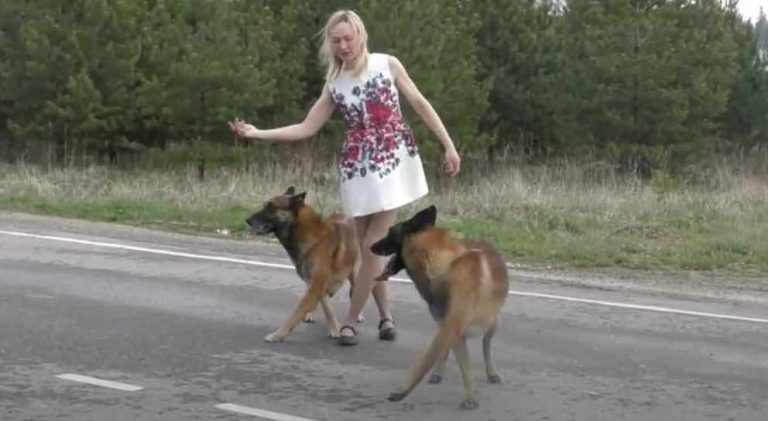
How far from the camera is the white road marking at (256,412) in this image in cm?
600

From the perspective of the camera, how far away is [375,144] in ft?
24.5

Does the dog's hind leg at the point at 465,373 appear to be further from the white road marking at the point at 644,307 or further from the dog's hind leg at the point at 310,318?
the white road marking at the point at 644,307

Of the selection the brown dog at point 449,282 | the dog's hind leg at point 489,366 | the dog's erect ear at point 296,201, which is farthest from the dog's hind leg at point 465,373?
the dog's erect ear at point 296,201

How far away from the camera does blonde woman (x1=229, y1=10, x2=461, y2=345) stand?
24.2 feet

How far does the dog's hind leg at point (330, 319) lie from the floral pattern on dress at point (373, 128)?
32.0 inches

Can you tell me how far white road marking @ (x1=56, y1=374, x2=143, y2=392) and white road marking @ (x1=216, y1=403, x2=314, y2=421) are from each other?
1.87 feet

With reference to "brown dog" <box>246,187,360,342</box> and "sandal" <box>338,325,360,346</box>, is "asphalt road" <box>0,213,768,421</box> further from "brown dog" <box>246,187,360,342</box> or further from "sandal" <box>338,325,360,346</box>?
"brown dog" <box>246,187,360,342</box>

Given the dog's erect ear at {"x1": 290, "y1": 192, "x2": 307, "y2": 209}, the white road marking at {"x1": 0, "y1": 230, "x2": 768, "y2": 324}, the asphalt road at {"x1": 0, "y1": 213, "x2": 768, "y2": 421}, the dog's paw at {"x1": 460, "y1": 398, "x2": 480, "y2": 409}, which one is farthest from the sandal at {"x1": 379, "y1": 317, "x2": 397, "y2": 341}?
the white road marking at {"x1": 0, "y1": 230, "x2": 768, "y2": 324}

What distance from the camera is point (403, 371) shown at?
706 cm

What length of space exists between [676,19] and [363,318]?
24.0 m

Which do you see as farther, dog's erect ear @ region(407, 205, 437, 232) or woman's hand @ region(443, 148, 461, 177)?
woman's hand @ region(443, 148, 461, 177)

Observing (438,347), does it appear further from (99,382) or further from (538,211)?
(538,211)

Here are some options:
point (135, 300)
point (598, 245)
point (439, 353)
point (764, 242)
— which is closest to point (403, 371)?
point (439, 353)

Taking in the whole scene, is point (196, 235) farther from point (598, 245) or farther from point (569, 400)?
point (569, 400)
